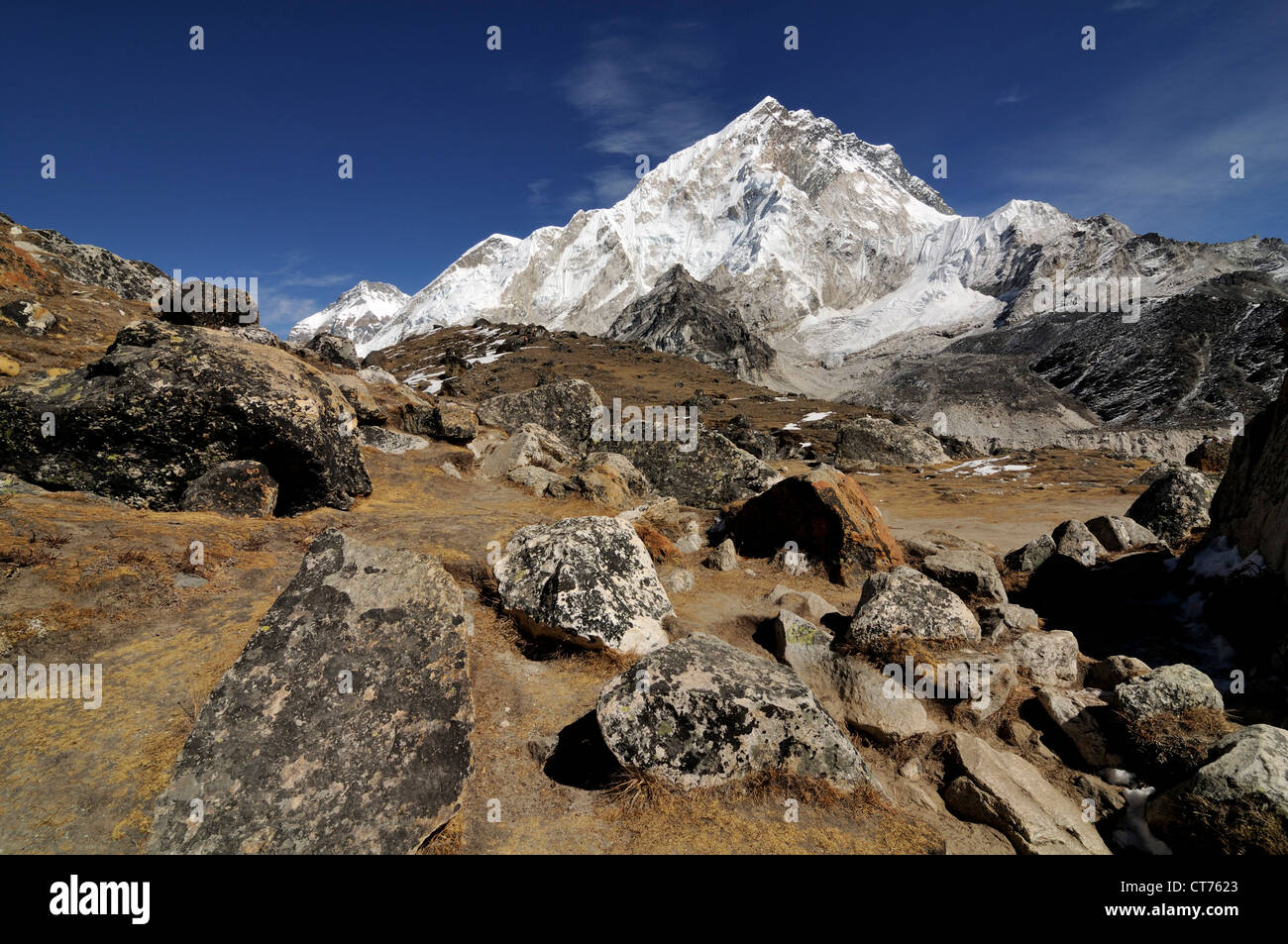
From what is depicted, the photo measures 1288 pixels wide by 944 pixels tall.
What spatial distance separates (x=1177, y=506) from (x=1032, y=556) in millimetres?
5832

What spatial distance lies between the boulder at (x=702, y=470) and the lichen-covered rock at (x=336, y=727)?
12516 mm

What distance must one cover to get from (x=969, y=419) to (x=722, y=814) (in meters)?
110

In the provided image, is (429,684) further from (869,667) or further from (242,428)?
(242,428)

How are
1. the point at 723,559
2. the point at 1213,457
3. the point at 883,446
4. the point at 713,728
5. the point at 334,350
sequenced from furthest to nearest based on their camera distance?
the point at 883,446 → the point at 334,350 → the point at 1213,457 → the point at 723,559 → the point at 713,728

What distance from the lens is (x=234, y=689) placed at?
4.84 metres

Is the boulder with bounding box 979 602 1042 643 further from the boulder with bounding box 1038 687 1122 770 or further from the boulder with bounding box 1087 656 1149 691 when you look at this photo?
the boulder with bounding box 1038 687 1122 770

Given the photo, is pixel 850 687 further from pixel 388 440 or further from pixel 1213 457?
pixel 1213 457

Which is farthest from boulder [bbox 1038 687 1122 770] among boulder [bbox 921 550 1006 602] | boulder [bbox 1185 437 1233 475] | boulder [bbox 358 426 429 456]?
boulder [bbox 1185 437 1233 475]

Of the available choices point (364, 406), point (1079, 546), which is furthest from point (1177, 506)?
point (364, 406)

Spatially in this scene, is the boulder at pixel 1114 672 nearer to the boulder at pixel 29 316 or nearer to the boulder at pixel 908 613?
the boulder at pixel 908 613

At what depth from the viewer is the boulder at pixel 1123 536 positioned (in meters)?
13.5

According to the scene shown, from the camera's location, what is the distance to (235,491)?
10.1m
